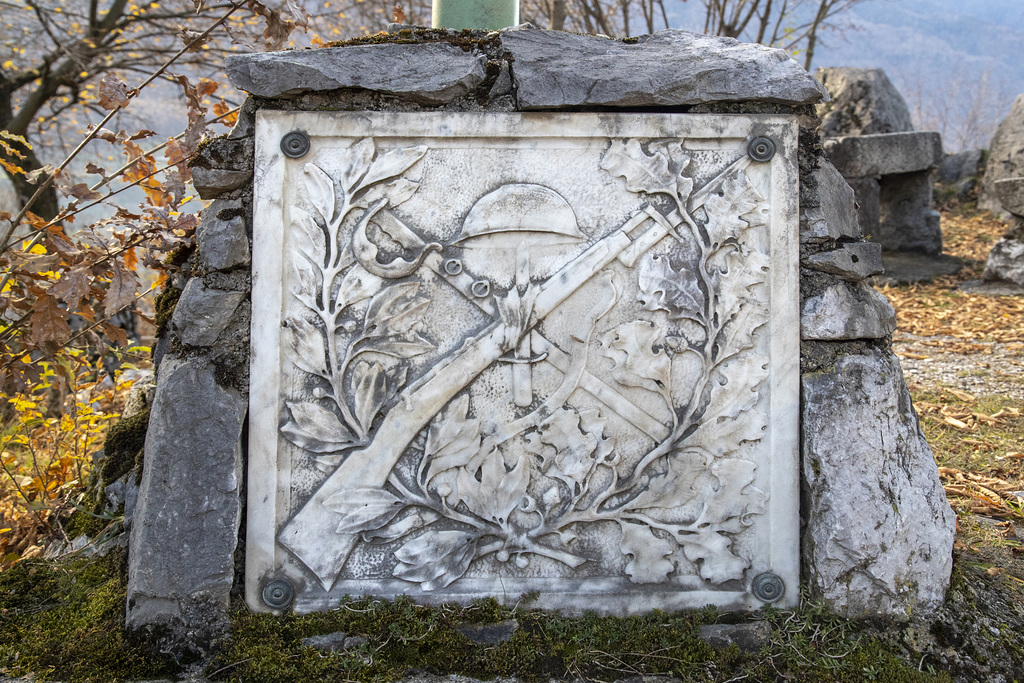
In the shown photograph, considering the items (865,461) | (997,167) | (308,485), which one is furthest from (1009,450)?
(997,167)

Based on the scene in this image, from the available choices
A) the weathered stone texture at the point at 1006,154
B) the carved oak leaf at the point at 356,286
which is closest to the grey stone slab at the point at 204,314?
the carved oak leaf at the point at 356,286

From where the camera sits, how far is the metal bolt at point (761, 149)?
198 centimetres

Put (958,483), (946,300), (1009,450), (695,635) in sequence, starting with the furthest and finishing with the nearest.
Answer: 1. (946,300)
2. (1009,450)
3. (958,483)
4. (695,635)

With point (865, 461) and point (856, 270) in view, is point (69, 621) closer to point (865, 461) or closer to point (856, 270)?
point (865, 461)

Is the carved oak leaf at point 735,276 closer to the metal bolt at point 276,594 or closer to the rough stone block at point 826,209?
the rough stone block at point 826,209

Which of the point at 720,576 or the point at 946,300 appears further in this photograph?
the point at 946,300

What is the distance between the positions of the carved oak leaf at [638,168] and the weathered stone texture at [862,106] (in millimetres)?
7171

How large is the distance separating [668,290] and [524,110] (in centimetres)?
65

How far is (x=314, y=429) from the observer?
6.31ft

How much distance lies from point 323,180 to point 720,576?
5.09 ft

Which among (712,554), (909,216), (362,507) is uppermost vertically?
(909,216)

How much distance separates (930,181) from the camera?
7.45 m

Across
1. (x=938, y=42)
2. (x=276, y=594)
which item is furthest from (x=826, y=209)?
(x=938, y=42)

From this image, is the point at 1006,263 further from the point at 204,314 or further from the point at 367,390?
the point at 204,314
